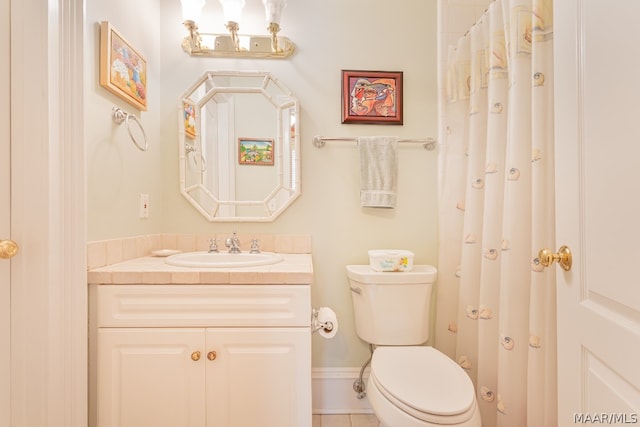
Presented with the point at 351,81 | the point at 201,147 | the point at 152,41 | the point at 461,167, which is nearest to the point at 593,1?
the point at 461,167

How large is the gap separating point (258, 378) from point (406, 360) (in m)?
0.58

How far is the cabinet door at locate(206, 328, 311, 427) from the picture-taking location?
1069mm

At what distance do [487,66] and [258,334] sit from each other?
1463 mm

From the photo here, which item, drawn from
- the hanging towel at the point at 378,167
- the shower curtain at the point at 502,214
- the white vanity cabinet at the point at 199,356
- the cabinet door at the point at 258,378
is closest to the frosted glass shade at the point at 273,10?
the hanging towel at the point at 378,167

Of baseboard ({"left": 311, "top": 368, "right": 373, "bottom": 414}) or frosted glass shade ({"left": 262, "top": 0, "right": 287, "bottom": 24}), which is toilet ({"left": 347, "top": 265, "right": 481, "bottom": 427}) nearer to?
baseboard ({"left": 311, "top": 368, "right": 373, "bottom": 414})

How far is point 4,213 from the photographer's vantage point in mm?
945

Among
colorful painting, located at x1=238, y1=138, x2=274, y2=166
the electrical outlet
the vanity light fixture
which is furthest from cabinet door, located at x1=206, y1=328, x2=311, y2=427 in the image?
the vanity light fixture

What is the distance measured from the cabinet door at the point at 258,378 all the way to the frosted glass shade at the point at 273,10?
4.69 feet

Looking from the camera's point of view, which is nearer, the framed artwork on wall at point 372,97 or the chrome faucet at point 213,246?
the chrome faucet at point 213,246

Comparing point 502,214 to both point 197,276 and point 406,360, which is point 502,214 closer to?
point 406,360

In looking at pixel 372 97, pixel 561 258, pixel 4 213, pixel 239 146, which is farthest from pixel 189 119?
pixel 561 258

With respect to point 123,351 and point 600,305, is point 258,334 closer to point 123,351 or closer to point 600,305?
point 123,351

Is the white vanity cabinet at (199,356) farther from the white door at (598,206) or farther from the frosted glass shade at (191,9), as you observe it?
the frosted glass shade at (191,9)

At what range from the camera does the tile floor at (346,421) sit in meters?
1.51
